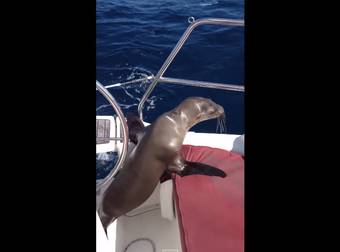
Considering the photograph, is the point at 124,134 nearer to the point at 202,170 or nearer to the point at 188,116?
the point at 202,170

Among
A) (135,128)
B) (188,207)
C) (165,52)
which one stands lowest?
(188,207)

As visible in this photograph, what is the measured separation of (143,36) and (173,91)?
2.19m

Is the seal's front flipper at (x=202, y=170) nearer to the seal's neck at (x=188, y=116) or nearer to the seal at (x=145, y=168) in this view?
the seal at (x=145, y=168)

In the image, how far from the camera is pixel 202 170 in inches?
105

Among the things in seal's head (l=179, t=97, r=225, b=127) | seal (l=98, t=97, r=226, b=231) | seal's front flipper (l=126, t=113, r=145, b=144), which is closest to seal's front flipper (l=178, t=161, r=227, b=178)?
seal (l=98, t=97, r=226, b=231)

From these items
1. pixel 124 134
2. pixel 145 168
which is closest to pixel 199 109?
pixel 145 168

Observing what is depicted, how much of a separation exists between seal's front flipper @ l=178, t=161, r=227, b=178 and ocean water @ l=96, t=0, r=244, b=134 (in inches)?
103

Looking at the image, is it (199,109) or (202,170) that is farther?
(199,109)

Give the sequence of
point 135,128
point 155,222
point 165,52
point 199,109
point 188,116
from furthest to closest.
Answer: point 165,52 < point 199,109 < point 188,116 < point 135,128 < point 155,222

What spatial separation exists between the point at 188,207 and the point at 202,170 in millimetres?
418

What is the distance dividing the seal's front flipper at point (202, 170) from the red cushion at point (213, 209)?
0.04 m
